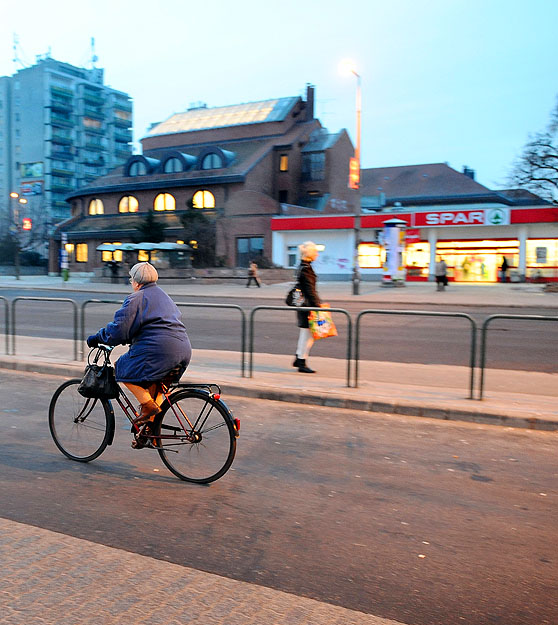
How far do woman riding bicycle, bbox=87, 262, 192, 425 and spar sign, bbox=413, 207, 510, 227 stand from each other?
37007 millimetres

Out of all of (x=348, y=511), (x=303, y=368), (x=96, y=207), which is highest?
(x=96, y=207)

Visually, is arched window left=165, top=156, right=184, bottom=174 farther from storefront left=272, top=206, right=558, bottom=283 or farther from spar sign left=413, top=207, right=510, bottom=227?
spar sign left=413, top=207, right=510, bottom=227

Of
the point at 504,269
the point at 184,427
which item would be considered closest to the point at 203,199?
the point at 504,269

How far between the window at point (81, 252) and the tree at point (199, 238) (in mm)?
15558

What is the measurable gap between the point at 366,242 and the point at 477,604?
135 ft

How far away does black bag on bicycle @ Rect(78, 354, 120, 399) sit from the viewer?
16.0 feet

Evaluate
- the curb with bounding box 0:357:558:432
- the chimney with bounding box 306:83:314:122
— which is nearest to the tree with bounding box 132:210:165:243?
the chimney with bounding box 306:83:314:122

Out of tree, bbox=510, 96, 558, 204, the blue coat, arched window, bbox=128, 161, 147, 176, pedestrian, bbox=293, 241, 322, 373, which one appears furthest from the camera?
arched window, bbox=128, 161, 147, 176

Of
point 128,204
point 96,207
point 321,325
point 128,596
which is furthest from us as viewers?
point 96,207

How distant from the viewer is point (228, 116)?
196 ft

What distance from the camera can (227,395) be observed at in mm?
7965

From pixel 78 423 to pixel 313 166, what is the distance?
52.7 m

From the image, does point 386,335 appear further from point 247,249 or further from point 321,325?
point 247,249

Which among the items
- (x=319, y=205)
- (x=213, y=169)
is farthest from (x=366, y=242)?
(x=213, y=169)
